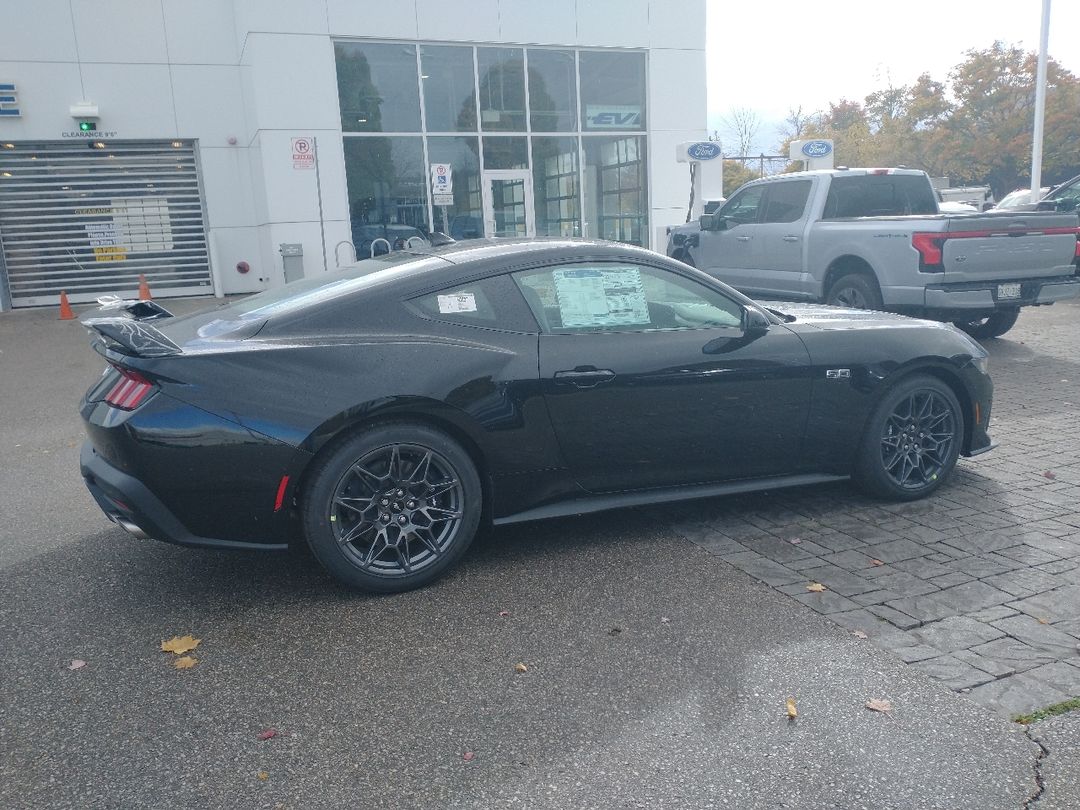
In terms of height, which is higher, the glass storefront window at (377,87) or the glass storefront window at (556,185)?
the glass storefront window at (377,87)

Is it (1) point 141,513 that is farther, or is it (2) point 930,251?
(2) point 930,251

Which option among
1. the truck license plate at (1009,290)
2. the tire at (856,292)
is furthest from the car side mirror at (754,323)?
the truck license plate at (1009,290)

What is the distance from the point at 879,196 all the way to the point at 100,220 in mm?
15019

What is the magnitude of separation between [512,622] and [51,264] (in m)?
18.0

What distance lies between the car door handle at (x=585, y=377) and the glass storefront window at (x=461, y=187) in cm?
1486

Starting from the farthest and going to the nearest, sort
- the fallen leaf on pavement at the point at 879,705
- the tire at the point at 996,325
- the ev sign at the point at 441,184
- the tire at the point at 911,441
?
the ev sign at the point at 441,184, the tire at the point at 996,325, the tire at the point at 911,441, the fallen leaf on pavement at the point at 879,705

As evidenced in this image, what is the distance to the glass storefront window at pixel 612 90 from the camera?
19781 mm

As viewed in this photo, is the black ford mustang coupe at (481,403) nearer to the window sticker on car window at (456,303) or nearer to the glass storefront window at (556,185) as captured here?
the window sticker on car window at (456,303)

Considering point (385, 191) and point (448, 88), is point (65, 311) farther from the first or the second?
point (448, 88)

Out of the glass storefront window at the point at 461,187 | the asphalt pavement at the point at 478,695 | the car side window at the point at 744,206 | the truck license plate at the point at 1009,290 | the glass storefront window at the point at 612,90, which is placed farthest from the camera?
the glass storefront window at the point at 612,90

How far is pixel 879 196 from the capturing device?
11180 millimetres

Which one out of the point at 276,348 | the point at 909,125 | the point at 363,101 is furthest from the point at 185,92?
the point at 909,125

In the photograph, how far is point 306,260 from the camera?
1814cm

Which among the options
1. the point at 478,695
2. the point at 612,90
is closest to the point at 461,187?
the point at 612,90
